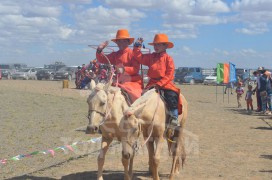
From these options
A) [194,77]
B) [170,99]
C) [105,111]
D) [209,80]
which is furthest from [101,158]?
[194,77]

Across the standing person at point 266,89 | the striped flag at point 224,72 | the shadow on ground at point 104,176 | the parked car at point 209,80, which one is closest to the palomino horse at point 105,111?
the shadow on ground at point 104,176

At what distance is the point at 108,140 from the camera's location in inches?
283

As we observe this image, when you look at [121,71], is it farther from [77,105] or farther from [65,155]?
[77,105]

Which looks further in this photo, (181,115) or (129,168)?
(181,115)

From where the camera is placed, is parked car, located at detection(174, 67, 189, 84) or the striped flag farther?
parked car, located at detection(174, 67, 189, 84)

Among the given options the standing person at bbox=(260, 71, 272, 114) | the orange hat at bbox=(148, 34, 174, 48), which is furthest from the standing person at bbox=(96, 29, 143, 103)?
the standing person at bbox=(260, 71, 272, 114)

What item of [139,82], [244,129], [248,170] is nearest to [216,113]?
[244,129]

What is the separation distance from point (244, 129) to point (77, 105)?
9557 mm

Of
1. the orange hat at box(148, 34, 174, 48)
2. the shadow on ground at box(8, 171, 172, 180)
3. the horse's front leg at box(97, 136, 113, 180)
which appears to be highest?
the orange hat at box(148, 34, 174, 48)

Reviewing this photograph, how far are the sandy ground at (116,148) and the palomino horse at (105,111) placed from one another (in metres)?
0.60

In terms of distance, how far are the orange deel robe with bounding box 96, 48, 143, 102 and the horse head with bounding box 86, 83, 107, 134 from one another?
113cm

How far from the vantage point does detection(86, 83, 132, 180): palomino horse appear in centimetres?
618

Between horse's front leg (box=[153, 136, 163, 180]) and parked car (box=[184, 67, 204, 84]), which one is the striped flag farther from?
parked car (box=[184, 67, 204, 84])

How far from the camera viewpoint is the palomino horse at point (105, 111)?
6.18 metres
